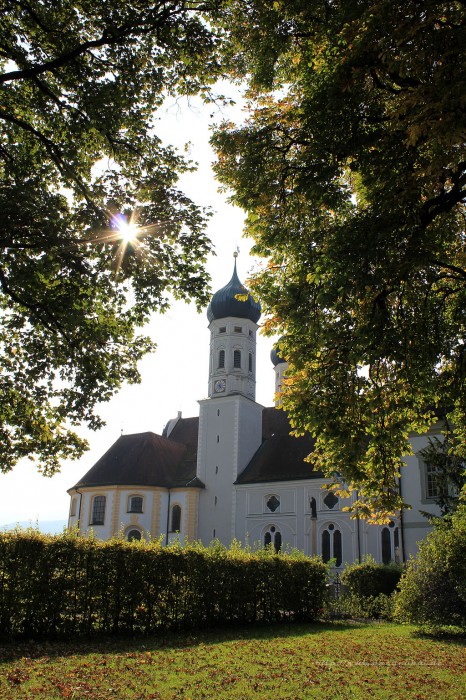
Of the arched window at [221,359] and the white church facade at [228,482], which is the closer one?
the white church facade at [228,482]

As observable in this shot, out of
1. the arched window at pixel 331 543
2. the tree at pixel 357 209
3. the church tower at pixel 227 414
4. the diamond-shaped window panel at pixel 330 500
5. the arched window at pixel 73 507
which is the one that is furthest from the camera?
the arched window at pixel 73 507

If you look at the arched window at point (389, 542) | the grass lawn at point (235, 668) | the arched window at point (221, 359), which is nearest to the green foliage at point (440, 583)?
the grass lawn at point (235, 668)

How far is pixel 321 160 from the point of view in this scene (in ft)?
33.0

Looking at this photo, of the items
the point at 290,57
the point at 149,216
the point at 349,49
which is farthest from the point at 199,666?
the point at 290,57

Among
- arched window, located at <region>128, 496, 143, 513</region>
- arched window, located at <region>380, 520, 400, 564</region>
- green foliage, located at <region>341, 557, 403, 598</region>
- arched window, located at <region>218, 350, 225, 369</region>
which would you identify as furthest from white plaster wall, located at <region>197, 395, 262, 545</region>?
green foliage, located at <region>341, 557, 403, 598</region>

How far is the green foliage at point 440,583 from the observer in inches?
604

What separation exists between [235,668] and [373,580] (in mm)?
13854

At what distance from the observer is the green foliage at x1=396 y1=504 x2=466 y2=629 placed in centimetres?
1534

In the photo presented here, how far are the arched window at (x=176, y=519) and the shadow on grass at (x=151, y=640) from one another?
2559 cm

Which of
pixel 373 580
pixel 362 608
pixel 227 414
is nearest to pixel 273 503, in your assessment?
pixel 227 414

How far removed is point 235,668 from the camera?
10000 millimetres

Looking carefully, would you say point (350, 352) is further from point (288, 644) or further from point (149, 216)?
point (288, 644)

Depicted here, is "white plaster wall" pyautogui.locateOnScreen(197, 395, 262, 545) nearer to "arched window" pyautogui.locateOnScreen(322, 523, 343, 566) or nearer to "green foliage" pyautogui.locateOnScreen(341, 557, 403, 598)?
"arched window" pyautogui.locateOnScreen(322, 523, 343, 566)

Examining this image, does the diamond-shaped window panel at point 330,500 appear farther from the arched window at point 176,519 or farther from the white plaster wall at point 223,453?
the arched window at point 176,519
